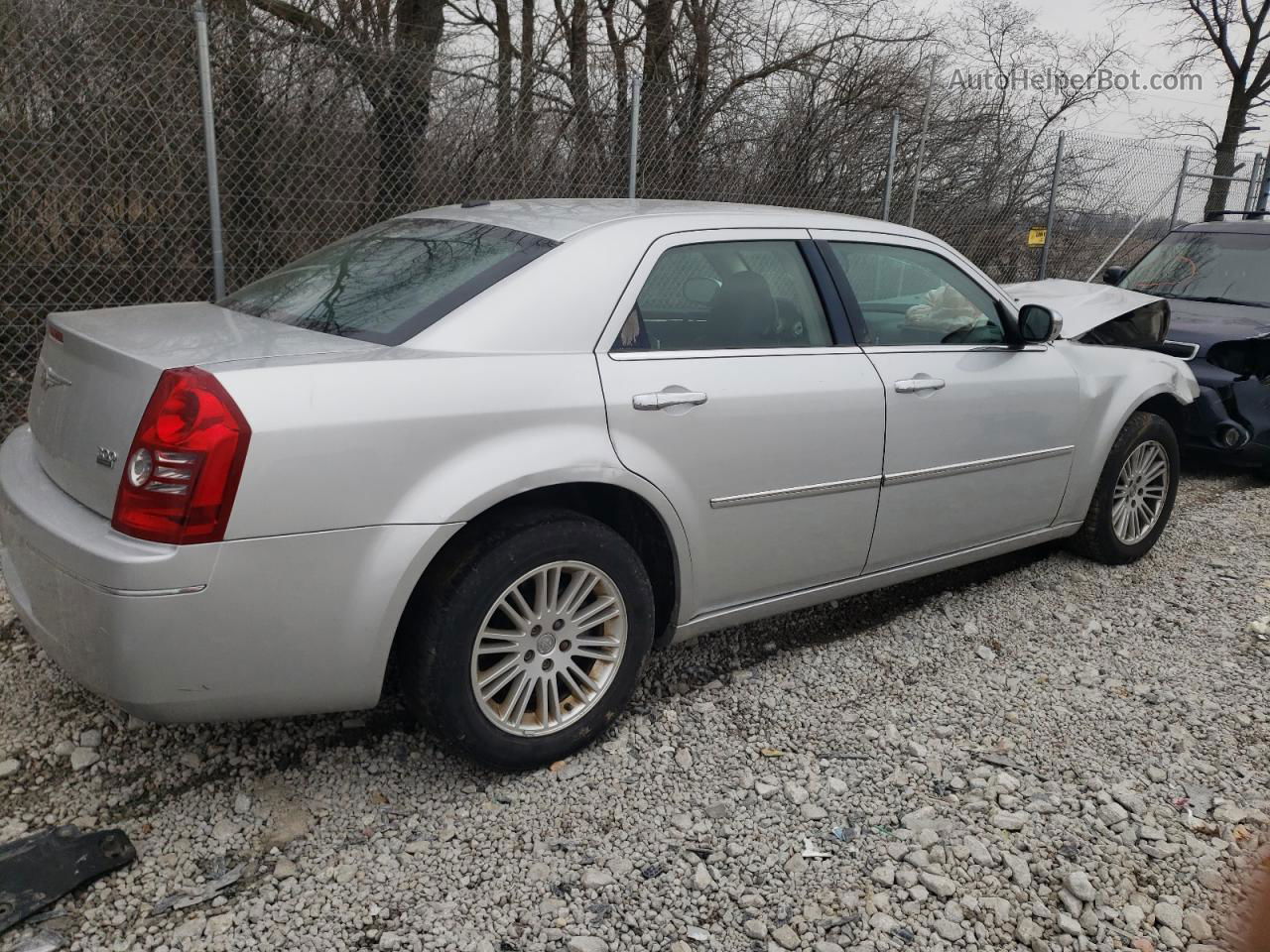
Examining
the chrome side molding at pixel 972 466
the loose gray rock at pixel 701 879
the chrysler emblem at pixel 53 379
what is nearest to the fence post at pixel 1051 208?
the chrome side molding at pixel 972 466

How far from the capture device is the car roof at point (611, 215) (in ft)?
10.4

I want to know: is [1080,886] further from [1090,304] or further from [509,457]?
[1090,304]

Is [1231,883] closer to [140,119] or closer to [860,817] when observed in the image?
[860,817]

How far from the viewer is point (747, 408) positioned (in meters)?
3.08

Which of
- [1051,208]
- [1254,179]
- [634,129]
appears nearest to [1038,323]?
[634,129]

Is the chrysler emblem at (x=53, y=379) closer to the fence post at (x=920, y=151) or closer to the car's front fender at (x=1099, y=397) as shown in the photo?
the car's front fender at (x=1099, y=397)

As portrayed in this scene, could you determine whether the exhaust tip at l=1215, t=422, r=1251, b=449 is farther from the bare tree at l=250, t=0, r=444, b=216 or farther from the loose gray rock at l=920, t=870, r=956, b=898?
the bare tree at l=250, t=0, r=444, b=216

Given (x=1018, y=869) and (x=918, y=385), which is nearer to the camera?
(x=1018, y=869)

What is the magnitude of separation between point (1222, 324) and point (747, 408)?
15.8ft

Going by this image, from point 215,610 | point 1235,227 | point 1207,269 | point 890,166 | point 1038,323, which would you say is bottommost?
point 215,610

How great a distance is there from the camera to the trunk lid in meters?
2.37

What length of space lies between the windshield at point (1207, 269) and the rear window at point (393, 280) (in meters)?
5.88

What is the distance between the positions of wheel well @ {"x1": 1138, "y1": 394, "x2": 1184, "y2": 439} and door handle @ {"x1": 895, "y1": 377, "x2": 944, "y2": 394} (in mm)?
1646

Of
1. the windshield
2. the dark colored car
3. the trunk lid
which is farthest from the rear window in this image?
the windshield
